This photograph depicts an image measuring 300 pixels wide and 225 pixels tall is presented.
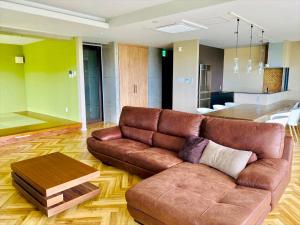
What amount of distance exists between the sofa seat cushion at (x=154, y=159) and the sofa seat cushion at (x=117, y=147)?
132mm

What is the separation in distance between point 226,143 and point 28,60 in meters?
7.52

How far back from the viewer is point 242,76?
7422 millimetres

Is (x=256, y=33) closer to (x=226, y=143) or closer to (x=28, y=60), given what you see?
(x=226, y=143)

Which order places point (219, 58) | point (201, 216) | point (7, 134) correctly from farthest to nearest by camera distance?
point (219, 58) → point (7, 134) → point (201, 216)

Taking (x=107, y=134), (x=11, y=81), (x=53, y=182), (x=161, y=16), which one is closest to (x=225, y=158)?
(x=53, y=182)

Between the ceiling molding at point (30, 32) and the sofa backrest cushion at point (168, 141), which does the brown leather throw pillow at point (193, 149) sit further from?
the ceiling molding at point (30, 32)

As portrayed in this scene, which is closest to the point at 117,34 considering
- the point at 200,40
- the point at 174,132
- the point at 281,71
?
the point at 200,40

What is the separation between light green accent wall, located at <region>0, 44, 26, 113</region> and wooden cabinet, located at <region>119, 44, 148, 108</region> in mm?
4048

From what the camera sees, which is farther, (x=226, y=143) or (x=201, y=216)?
(x=226, y=143)

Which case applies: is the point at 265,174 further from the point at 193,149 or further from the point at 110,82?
the point at 110,82

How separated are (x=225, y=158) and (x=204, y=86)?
14.1 feet

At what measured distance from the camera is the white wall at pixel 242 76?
709 centimetres

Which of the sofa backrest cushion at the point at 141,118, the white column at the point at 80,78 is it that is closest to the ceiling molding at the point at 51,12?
the white column at the point at 80,78

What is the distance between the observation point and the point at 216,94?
699 cm
